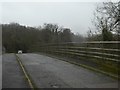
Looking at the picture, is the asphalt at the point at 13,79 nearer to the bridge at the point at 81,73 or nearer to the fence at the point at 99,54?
the bridge at the point at 81,73

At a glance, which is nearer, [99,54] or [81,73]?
[81,73]

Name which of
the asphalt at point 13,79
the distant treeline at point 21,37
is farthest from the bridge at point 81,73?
the distant treeline at point 21,37

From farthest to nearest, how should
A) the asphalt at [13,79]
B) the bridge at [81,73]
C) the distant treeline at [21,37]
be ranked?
the distant treeline at [21,37] < the asphalt at [13,79] < the bridge at [81,73]

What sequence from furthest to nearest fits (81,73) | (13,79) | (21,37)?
(21,37) < (81,73) < (13,79)

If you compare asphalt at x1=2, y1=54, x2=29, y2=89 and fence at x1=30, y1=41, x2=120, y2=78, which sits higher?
fence at x1=30, y1=41, x2=120, y2=78

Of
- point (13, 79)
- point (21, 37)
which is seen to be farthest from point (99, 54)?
point (21, 37)

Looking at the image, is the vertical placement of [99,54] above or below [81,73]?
above

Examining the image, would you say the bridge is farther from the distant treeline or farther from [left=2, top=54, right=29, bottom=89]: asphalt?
the distant treeline

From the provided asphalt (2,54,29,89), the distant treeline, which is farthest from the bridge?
the distant treeline

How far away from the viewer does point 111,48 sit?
15.4 meters

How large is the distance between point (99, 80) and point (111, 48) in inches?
161

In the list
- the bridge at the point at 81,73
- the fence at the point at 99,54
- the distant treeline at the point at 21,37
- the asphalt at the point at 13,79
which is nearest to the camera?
the bridge at the point at 81,73

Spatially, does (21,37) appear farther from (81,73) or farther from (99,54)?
(81,73)

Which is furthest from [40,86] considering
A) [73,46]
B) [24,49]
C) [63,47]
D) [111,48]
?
[24,49]
